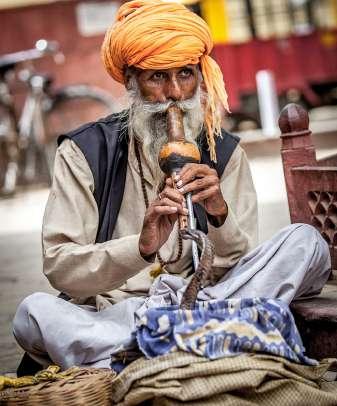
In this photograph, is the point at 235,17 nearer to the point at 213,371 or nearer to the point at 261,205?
the point at 261,205

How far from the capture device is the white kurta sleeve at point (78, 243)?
3832mm

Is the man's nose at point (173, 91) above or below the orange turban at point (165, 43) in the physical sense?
below

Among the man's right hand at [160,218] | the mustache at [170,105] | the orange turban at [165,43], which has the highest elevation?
the orange turban at [165,43]

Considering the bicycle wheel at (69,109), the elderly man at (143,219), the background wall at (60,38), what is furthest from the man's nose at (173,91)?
the background wall at (60,38)

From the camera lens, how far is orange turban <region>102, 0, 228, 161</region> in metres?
4.03

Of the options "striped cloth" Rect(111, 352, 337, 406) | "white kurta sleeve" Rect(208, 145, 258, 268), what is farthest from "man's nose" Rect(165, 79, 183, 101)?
"striped cloth" Rect(111, 352, 337, 406)

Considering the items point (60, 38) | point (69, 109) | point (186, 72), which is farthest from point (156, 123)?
point (60, 38)

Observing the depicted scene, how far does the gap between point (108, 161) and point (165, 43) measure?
517mm

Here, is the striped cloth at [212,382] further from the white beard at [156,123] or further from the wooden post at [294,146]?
the wooden post at [294,146]

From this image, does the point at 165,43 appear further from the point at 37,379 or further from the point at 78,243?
the point at 37,379

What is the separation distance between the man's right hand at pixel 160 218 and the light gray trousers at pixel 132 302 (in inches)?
9.8

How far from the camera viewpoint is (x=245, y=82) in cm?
1691

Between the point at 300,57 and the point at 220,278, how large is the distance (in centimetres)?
1362

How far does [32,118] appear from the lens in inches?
501
